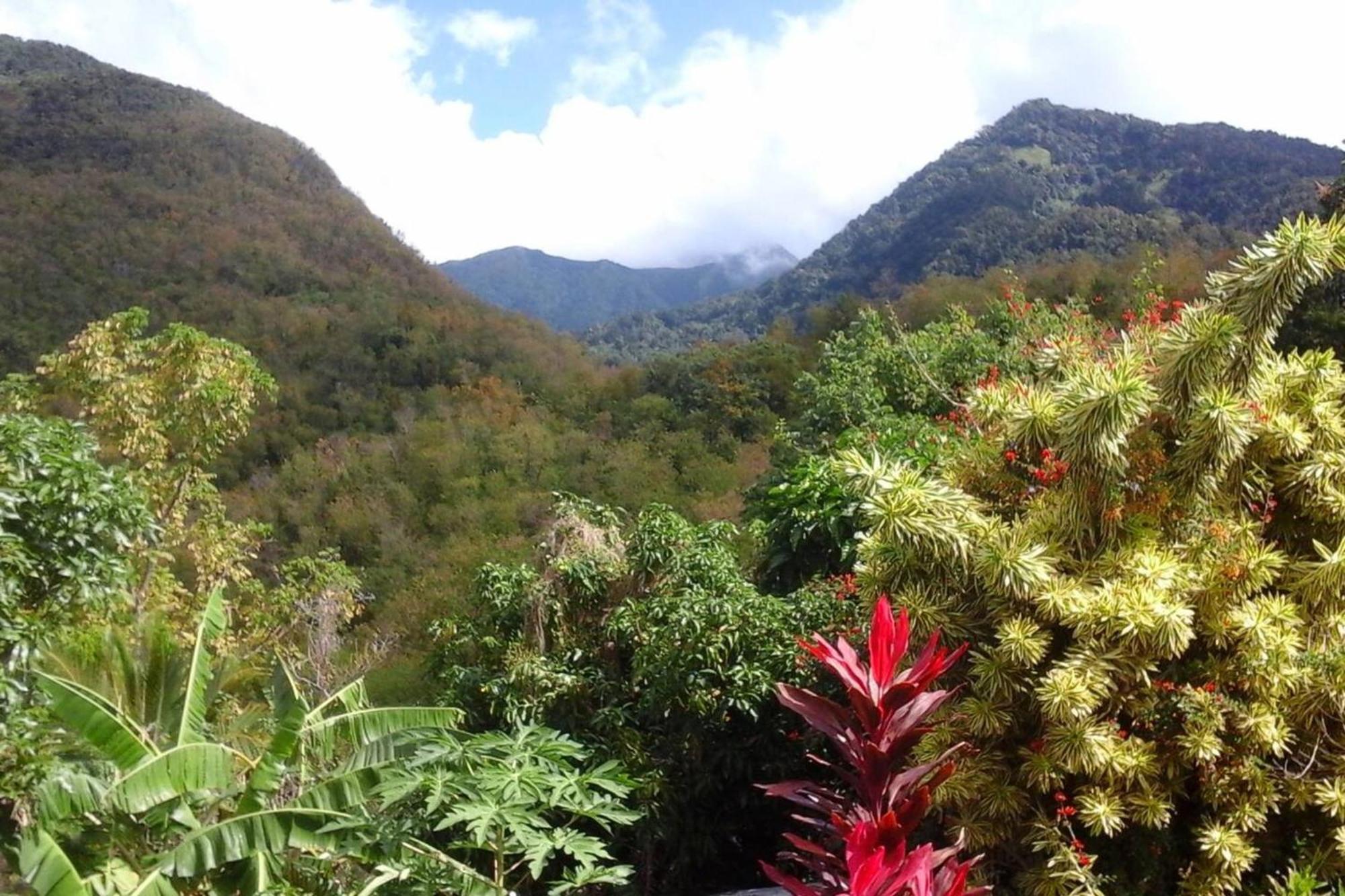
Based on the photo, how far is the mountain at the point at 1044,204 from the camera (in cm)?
3569

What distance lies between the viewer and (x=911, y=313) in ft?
→ 89.5

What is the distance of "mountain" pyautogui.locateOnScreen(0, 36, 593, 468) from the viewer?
1141 inches

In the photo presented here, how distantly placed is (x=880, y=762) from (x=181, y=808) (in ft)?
10.9

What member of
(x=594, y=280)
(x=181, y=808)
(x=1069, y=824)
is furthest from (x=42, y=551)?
(x=594, y=280)

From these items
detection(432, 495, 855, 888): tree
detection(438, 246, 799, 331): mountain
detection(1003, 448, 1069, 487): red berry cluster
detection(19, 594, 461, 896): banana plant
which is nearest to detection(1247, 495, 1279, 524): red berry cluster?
detection(1003, 448, 1069, 487): red berry cluster

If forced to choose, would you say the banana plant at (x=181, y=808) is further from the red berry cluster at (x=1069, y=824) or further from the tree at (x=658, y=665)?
the red berry cluster at (x=1069, y=824)

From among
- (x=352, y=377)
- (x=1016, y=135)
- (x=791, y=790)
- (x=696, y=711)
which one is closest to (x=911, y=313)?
(x=352, y=377)

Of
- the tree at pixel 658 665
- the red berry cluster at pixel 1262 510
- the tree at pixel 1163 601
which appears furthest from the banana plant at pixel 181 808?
→ the red berry cluster at pixel 1262 510

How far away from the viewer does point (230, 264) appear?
36000 mm

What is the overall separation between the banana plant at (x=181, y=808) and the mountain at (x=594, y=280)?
102 meters

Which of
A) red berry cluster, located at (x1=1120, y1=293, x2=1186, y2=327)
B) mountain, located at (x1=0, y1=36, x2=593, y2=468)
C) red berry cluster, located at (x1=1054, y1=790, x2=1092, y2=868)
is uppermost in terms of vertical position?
mountain, located at (x1=0, y1=36, x2=593, y2=468)

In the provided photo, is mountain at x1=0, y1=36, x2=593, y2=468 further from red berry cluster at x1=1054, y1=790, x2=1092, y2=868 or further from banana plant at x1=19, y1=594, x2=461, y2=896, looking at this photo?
red berry cluster at x1=1054, y1=790, x2=1092, y2=868

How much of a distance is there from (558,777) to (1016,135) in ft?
210

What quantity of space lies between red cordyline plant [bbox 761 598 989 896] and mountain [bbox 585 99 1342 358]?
2726cm
